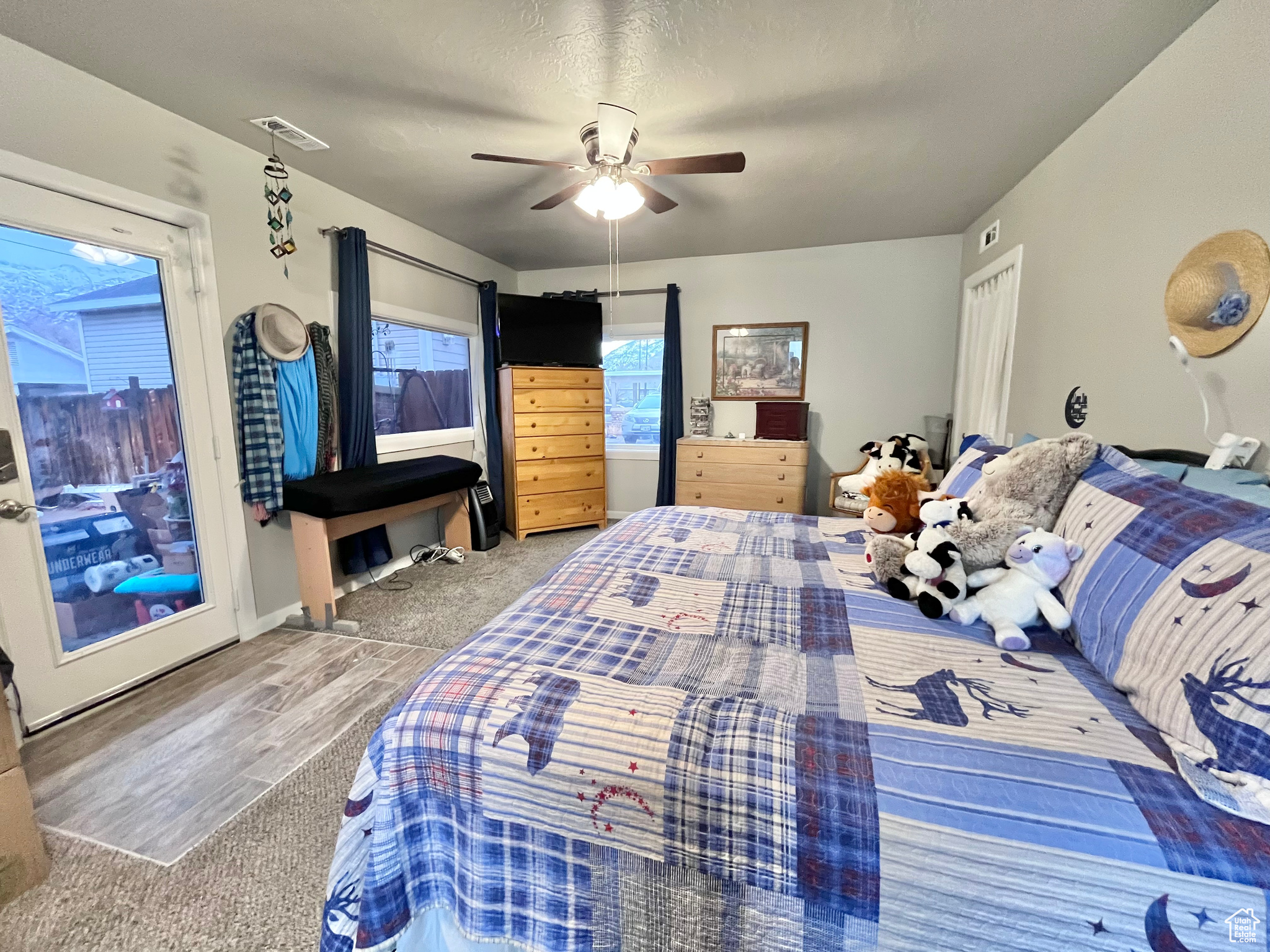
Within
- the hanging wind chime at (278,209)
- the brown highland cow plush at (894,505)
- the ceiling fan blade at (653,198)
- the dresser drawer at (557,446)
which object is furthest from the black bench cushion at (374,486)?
the brown highland cow plush at (894,505)

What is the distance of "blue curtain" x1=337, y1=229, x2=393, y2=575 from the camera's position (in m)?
2.95

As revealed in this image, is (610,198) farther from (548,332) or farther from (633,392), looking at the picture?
(633,392)

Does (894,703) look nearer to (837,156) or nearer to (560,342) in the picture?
(837,156)

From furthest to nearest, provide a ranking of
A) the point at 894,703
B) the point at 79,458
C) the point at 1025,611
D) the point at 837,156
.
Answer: the point at 837,156 → the point at 79,458 → the point at 1025,611 → the point at 894,703

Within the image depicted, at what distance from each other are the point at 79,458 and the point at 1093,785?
3.28m

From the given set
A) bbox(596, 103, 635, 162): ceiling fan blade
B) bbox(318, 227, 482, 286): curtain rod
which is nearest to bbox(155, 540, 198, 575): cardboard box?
bbox(318, 227, 482, 286): curtain rod

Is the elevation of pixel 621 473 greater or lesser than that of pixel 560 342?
lesser

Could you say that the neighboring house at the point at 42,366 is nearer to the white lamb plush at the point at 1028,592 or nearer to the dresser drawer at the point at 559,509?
the dresser drawer at the point at 559,509

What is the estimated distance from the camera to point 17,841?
1.26 meters

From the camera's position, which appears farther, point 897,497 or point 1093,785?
point 897,497

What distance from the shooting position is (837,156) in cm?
249

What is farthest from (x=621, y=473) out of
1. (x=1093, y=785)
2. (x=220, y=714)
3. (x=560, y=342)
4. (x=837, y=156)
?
(x=1093, y=785)

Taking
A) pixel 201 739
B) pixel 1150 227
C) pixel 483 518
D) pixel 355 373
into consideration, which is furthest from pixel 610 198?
pixel 201 739

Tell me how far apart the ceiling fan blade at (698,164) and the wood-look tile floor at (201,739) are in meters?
2.31
